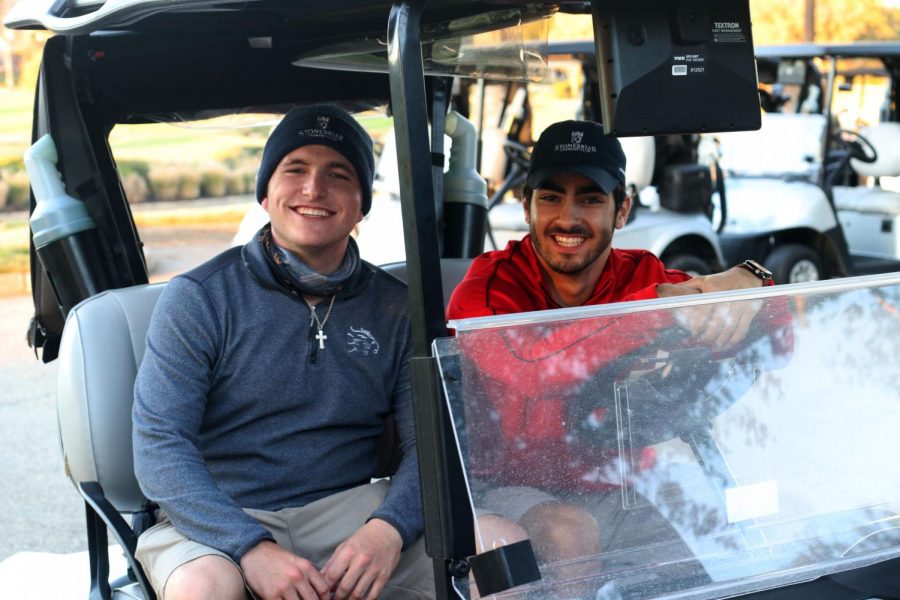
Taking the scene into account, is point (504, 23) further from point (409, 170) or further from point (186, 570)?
point (186, 570)

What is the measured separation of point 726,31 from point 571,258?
0.78 m

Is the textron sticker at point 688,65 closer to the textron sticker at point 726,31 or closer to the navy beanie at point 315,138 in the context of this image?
the textron sticker at point 726,31

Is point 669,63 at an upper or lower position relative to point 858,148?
upper

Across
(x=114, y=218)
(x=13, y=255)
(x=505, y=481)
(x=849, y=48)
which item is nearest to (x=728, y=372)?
(x=505, y=481)

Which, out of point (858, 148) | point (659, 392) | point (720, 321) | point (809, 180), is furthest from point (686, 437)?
point (858, 148)

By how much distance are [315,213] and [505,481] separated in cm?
99

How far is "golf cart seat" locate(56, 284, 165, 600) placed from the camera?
2316 millimetres

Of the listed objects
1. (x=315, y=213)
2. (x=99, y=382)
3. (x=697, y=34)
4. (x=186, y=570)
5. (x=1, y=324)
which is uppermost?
(x=697, y=34)

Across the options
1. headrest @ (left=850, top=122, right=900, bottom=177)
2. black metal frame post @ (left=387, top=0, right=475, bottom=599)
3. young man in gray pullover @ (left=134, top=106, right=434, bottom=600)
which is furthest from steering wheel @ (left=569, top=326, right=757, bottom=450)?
headrest @ (left=850, top=122, right=900, bottom=177)

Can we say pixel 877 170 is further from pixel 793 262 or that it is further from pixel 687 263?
pixel 687 263

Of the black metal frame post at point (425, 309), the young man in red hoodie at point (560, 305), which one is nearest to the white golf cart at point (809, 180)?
the young man in red hoodie at point (560, 305)

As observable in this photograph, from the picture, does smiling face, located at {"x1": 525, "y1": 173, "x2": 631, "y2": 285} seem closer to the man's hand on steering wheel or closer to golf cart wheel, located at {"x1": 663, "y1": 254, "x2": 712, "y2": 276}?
the man's hand on steering wheel

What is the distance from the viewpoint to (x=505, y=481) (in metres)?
1.51

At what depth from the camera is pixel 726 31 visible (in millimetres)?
1683
